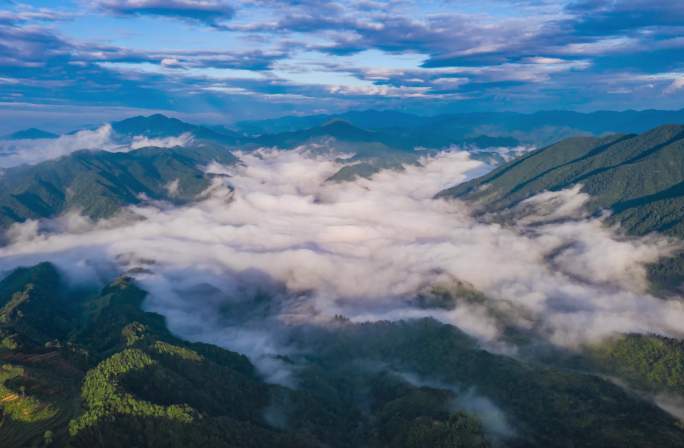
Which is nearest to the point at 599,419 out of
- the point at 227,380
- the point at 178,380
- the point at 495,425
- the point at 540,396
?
the point at 540,396

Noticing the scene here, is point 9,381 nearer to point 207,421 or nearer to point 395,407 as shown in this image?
point 207,421

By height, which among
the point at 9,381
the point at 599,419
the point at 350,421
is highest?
the point at 9,381

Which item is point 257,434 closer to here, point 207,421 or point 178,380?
point 207,421

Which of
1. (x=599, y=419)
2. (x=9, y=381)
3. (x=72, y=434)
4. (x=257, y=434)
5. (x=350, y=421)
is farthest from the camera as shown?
(x=350, y=421)

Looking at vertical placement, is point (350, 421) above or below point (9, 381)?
below

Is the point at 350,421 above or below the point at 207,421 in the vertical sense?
below

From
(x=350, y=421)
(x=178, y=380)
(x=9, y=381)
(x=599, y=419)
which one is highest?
(x=9, y=381)

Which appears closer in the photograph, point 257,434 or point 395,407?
point 257,434

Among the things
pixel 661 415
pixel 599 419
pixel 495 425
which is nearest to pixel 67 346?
pixel 495 425

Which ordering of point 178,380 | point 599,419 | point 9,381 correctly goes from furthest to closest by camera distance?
point 599,419 < point 178,380 < point 9,381
